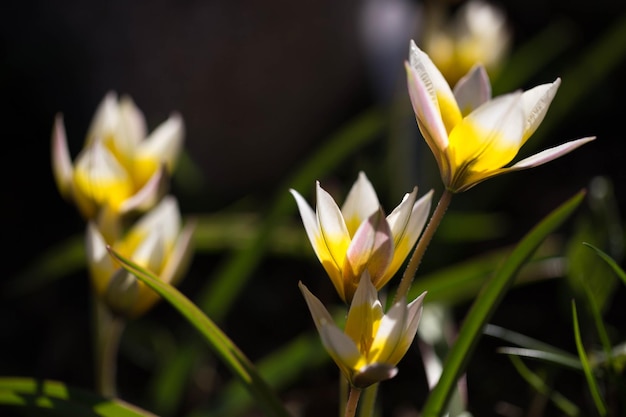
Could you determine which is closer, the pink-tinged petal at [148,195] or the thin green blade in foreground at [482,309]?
the thin green blade in foreground at [482,309]

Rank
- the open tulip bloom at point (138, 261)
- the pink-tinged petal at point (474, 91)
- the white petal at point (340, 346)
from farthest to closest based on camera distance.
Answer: the open tulip bloom at point (138, 261) → the pink-tinged petal at point (474, 91) → the white petal at point (340, 346)

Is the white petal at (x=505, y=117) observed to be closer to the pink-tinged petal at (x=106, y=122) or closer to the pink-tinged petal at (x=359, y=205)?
the pink-tinged petal at (x=359, y=205)

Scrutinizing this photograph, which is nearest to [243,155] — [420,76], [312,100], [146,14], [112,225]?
[312,100]

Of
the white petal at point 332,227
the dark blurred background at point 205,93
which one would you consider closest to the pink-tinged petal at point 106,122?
the white petal at point 332,227

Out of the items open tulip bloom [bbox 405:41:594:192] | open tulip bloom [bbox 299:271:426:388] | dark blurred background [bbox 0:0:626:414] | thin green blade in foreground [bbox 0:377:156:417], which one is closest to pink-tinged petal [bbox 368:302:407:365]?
open tulip bloom [bbox 299:271:426:388]

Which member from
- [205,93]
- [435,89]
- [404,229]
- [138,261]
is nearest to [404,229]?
[404,229]

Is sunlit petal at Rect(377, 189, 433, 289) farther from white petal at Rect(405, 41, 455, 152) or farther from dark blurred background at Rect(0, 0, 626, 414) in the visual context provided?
dark blurred background at Rect(0, 0, 626, 414)

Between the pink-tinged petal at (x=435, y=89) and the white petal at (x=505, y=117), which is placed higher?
the pink-tinged petal at (x=435, y=89)
